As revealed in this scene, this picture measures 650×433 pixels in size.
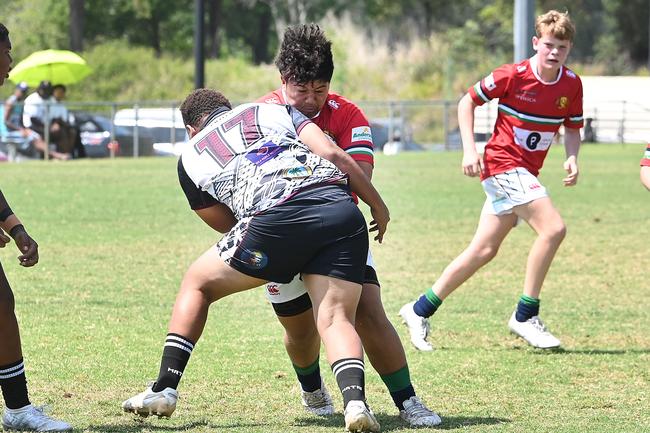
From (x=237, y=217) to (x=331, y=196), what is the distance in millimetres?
437

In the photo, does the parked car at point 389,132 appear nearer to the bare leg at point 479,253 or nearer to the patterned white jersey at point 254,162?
the bare leg at point 479,253

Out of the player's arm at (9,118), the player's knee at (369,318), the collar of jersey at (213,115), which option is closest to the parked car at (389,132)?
the player's arm at (9,118)

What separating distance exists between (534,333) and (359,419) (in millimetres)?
3101

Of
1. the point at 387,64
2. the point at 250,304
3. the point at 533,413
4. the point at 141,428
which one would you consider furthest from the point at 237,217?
the point at 387,64

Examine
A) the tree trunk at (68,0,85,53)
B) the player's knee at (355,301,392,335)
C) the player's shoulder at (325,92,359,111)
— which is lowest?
the tree trunk at (68,0,85,53)

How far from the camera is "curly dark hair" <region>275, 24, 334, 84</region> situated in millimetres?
5113

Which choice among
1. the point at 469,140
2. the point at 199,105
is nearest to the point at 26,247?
the point at 199,105

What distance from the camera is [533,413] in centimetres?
577

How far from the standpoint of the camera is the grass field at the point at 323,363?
19.0 feet

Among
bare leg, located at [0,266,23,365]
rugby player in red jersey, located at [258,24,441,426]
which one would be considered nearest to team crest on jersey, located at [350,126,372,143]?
rugby player in red jersey, located at [258,24,441,426]

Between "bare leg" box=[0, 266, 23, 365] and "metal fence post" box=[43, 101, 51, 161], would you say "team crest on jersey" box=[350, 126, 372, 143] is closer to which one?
"bare leg" box=[0, 266, 23, 365]

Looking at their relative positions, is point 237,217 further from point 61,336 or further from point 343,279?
point 61,336

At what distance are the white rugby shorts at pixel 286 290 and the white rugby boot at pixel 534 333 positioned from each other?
95.5 inches

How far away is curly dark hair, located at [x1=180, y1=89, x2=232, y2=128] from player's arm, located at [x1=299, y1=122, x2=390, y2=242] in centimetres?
44
